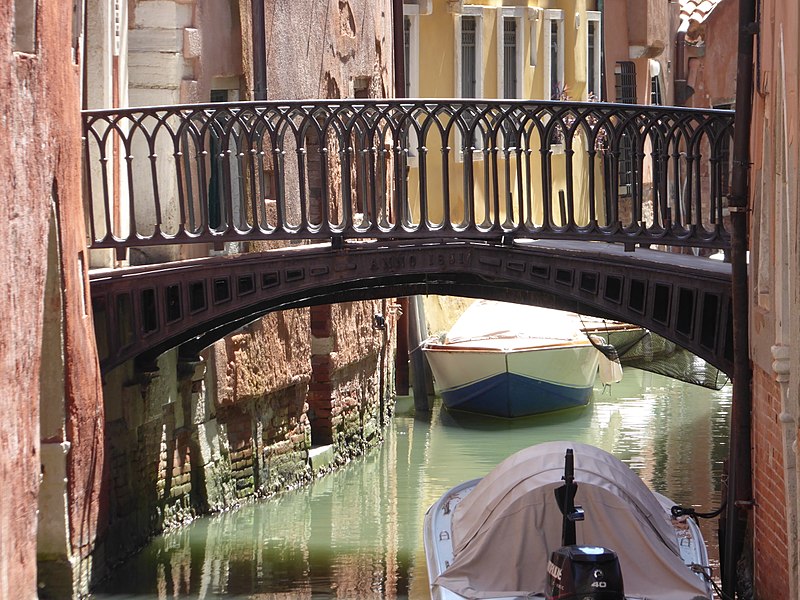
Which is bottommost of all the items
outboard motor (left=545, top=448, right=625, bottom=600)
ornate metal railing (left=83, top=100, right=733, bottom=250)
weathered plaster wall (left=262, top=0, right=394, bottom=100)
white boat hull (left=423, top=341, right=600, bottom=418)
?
white boat hull (left=423, top=341, right=600, bottom=418)

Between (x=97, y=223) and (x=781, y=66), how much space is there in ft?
22.0

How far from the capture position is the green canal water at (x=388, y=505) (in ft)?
41.0

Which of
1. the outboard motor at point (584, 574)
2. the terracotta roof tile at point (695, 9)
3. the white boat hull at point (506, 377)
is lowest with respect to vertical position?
the white boat hull at point (506, 377)

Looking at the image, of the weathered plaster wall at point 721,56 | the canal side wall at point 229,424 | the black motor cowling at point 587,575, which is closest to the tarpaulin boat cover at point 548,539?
the black motor cowling at point 587,575

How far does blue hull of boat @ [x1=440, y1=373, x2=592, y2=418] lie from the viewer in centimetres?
2188

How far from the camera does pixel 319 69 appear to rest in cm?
1744

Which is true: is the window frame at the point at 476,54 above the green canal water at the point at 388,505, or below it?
above

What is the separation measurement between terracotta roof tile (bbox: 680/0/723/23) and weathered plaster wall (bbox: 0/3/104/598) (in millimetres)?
18433

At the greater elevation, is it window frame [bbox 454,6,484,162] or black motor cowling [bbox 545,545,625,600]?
window frame [bbox 454,6,484,162]

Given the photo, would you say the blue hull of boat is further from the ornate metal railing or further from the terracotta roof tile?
the terracotta roof tile

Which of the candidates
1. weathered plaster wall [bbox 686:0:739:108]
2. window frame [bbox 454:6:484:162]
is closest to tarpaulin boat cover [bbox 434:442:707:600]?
weathered plaster wall [bbox 686:0:739:108]

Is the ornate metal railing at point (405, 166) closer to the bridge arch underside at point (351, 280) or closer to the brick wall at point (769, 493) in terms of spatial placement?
the bridge arch underside at point (351, 280)

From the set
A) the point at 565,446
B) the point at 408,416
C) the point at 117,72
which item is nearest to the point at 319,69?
the point at 117,72

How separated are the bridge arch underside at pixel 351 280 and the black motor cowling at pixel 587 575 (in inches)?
126
